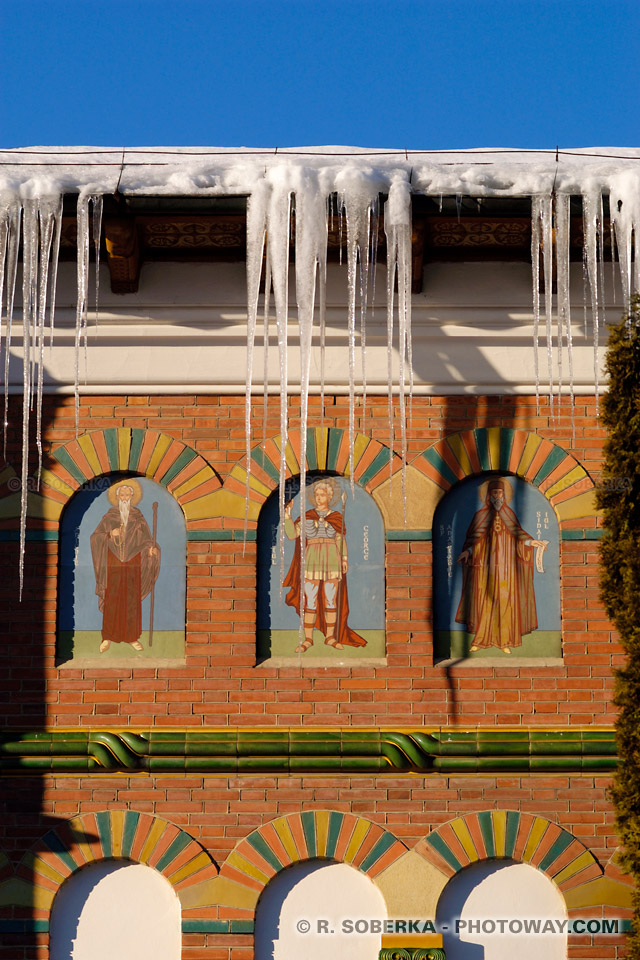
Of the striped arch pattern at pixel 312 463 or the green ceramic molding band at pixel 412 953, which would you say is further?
the striped arch pattern at pixel 312 463

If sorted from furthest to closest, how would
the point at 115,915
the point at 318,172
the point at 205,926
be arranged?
1. the point at 318,172
2. the point at 115,915
3. the point at 205,926

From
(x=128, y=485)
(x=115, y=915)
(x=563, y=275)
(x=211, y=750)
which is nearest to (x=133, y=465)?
(x=128, y=485)

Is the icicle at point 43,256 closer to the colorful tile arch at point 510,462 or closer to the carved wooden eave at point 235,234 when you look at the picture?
the carved wooden eave at point 235,234

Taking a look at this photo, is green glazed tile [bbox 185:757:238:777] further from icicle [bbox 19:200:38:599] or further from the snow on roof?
the snow on roof

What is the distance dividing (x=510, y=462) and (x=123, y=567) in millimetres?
2691

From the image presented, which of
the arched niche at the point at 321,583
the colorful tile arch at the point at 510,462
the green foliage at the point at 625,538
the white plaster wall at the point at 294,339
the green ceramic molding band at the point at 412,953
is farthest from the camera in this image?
the white plaster wall at the point at 294,339

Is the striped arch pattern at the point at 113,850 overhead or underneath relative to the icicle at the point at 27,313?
Answer: underneath

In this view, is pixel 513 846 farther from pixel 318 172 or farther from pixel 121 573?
pixel 318 172

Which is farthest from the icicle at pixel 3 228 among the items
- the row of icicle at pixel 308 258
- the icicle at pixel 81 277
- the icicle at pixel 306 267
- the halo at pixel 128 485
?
the icicle at pixel 306 267

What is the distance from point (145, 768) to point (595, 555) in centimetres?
325

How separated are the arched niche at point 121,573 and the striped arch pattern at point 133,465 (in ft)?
0.28

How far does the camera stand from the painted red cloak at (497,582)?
30.3ft

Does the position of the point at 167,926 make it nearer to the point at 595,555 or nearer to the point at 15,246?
the point at 595,555

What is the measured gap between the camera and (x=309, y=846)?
347 inches
